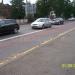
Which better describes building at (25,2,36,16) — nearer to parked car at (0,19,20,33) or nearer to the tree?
the tree

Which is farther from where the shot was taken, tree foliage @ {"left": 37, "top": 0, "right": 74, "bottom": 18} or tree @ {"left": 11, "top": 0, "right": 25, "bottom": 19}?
tree foliage @ {"left": 37, "top": 0, "right": 74, "bottom": 18}

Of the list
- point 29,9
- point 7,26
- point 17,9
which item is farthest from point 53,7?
point 7,26

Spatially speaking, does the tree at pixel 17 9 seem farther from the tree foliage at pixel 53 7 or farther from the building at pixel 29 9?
the tree foliage at pixel 53 7

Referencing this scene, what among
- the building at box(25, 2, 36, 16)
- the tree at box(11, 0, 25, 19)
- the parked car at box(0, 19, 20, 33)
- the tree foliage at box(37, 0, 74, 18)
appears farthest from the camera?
the tree foliage at box(37, 0, 74, 18)

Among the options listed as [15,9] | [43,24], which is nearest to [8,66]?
[43,24]

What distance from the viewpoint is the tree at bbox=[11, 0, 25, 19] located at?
204 ft

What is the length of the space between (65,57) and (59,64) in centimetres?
158

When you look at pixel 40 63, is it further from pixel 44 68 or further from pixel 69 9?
pixel 69 9

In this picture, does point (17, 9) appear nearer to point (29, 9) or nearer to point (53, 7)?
point (29, 9)

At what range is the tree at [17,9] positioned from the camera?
6231cm

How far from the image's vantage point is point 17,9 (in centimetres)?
6388

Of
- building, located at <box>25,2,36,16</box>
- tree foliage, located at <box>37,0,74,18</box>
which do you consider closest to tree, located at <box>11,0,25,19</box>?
building, located at <box>25,2,36,16</box>

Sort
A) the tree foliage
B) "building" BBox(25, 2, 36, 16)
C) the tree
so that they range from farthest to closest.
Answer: the tree foliage, the tree, "building" BBox(25, 2, 36, 16)

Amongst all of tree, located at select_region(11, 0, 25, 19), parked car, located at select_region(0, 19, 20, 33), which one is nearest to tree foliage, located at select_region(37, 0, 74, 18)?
tree, located at select_region(11, 0, 25, 19)
